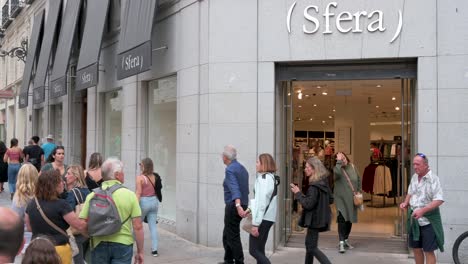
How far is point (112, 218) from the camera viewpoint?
15.3 feet

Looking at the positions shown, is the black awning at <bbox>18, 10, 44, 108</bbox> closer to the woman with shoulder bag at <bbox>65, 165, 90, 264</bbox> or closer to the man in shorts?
the woman with shoulder bag at <bbox>65, 165, 90, 264</bbox>

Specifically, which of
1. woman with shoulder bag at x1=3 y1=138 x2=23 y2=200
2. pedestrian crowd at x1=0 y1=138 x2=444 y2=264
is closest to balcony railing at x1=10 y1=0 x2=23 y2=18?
woman with shoulder bag at x1=3 y1=138 x2=23 y2=200

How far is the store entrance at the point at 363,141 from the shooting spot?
9.09 m

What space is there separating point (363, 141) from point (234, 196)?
896 cm

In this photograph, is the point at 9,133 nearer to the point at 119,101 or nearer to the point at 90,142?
the point at 90,142

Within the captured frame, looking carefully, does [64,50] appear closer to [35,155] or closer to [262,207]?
[35,155]

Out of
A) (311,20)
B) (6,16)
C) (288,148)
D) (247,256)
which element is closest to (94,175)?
(247,256)

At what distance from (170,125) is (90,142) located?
471cm

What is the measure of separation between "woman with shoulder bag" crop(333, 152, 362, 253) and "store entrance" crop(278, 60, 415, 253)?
0.42 metres

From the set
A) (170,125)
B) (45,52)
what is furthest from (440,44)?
(45,52)

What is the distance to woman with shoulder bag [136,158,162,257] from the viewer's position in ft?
26.9

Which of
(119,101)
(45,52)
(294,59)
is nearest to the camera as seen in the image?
(294,59)

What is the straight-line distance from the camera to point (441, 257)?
797 centimetres

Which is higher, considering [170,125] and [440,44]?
[440,44]
